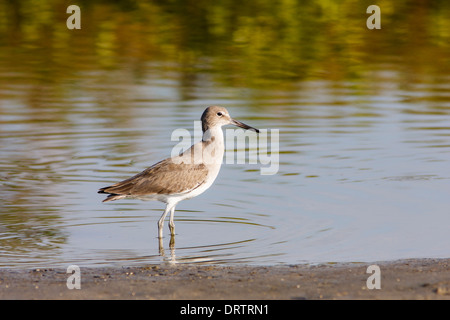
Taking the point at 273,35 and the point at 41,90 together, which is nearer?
the point at 41,90

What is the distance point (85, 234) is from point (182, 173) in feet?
4.69

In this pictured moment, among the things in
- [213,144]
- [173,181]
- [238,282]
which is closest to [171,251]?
[173,181]

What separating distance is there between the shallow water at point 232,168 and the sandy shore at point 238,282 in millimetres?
727

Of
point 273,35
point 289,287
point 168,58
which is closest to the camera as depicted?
point 289,287

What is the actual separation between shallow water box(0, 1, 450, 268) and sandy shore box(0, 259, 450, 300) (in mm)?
727

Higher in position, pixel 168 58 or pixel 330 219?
pixel 168 58

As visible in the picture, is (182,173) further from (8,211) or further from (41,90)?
(41,90)

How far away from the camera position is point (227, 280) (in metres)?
8.05

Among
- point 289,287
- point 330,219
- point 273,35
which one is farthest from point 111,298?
point 273,35

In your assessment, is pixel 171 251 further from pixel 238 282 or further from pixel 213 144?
pixel 213 144

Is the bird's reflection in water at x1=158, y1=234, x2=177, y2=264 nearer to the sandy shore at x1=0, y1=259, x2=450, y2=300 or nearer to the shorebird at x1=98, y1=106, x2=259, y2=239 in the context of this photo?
the shorebird at x1=98, y1=106, x2=259, y2=239
